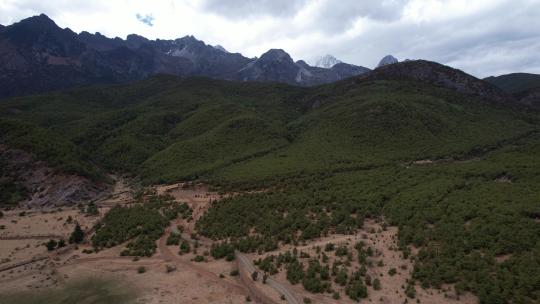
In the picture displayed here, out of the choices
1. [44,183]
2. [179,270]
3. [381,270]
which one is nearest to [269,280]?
[179,270]

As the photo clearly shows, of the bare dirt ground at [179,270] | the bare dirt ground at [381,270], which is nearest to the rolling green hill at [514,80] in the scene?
the bare dirt ground at [381,270]

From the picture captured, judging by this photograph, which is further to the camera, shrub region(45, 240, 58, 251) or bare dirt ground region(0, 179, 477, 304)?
shrub region(45, 240, 58, 251)

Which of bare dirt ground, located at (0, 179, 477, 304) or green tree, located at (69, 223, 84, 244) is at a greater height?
green tree, located at (69, 223, 84, 244)

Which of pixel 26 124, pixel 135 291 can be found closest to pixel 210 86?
pixel 26 124

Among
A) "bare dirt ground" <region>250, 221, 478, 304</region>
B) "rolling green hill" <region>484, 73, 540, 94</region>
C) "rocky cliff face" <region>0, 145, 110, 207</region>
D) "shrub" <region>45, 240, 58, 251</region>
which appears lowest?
"bare dirt ground" <region>250, 221, 478, 304</region>

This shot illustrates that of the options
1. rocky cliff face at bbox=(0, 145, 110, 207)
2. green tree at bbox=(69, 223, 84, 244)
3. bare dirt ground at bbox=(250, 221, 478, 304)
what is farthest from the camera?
rocky cliff face at bbox=(0, 145, 110, 207)

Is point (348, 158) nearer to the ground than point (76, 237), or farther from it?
farther from it

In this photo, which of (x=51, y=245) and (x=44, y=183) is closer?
(x=51, y=245)

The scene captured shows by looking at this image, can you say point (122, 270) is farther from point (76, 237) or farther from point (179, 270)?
point (76, 237)

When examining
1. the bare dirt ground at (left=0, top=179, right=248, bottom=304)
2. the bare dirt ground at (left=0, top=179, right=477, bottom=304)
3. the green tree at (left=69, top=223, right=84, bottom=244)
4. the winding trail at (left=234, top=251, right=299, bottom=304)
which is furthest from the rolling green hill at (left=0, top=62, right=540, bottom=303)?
the green tree at (left=69, top=223, right=84, bottom=244)

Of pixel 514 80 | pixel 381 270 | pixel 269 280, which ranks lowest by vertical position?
pixel 381 270

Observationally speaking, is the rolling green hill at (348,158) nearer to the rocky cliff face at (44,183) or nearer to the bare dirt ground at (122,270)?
the rocky cliff face at (44,183)

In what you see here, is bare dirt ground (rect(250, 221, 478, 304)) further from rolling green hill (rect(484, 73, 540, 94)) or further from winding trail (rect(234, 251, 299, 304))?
rolling green hill (rect(484, 73, 540, 94))

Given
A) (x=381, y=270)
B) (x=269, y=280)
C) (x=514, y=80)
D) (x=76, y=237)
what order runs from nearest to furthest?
(x=269, y=280) < (x=381, y=270) < (x=76, y=237) < (x=514, y=80)
